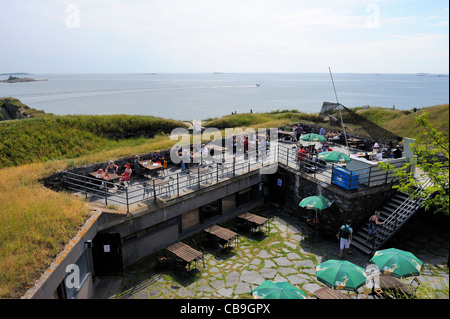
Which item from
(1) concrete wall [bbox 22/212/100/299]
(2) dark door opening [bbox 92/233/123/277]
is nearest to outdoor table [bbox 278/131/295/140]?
(2) dark door opening [bbox 92/233/123/277]

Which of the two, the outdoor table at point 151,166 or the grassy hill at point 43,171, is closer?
the grassy hill at point 43,171

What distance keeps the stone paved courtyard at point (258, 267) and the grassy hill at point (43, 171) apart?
10.0ft

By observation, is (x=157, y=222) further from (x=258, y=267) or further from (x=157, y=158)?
(x=157, y=158)

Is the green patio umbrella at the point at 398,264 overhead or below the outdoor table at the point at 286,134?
below

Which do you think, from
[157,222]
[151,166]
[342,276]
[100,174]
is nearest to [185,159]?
[151,166]

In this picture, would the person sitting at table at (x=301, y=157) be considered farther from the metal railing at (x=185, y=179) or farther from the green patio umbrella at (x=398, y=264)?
the green patio umbrella at (x=398, y=264)

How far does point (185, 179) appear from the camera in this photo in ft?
47.6

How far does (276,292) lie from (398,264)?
401 cm

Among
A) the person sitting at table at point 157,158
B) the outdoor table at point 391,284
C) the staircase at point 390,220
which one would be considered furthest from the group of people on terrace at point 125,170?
the staircase at point 390,220

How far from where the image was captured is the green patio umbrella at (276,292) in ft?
25.6

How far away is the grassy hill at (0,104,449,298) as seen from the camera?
776 centimetres

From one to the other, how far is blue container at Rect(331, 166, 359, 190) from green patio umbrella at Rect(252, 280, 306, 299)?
6505 mm

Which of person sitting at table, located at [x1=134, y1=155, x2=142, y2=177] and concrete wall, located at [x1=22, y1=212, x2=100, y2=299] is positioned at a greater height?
person sitting at table, located at [x1=134, y1=155, x2=142, y2=177]

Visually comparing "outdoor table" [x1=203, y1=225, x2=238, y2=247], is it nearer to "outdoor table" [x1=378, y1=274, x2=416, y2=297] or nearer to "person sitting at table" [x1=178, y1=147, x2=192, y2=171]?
"person sitting at table" [x1=178, y1=147, x2=192, y2=171]
